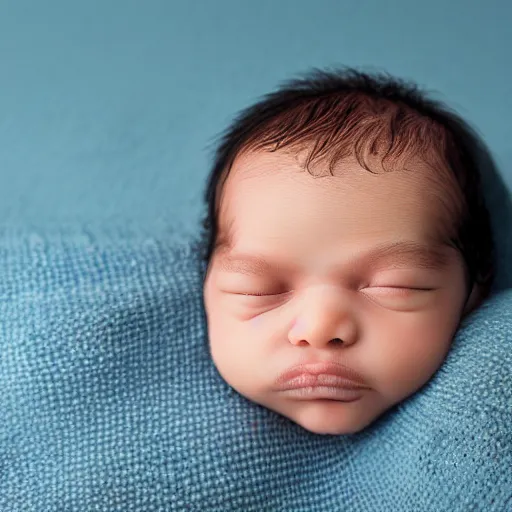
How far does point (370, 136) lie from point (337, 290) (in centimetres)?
19

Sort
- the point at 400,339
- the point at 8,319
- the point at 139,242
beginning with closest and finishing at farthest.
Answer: the point at 400,339 → the point at 8,319 → the point at 139,242

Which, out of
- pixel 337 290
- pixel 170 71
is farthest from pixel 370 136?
pixel 170 71

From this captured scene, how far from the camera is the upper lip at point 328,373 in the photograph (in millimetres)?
909

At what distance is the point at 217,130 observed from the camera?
59.9 inches

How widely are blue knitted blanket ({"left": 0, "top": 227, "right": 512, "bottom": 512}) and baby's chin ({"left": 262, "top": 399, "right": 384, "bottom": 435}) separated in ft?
0.16

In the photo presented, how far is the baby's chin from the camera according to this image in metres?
0.95

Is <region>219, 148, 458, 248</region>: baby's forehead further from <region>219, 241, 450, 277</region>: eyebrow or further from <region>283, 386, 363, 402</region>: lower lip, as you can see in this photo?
<region>283, 386, 363, 402</region>: lower lip

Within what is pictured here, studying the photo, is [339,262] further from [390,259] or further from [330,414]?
[330,414]

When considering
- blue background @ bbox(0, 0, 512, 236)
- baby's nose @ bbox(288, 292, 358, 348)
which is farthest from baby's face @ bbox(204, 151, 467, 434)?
blue background @ bbox(0, 0, 512, 236)

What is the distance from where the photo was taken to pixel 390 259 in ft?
3.05

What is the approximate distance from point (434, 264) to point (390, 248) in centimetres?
6

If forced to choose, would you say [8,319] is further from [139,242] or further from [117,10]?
[117,10]

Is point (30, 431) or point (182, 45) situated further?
point (182, 45)

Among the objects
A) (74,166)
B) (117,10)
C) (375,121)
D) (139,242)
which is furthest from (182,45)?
(375,121)
